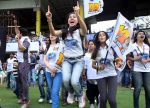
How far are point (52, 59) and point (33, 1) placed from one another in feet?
96.9

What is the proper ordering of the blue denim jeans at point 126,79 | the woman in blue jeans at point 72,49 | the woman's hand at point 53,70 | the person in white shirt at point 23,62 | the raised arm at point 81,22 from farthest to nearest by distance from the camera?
the blue denim jeans at point 126,79, the person in white shirt at point 23,62, the woman's hand at point 53,70, the woman in blue jeans at point 72,49, the raised arm at point 81,22

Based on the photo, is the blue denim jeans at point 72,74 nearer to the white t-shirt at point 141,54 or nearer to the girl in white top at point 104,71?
the girl in white top at point 104,71

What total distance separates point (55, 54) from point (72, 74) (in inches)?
39.1

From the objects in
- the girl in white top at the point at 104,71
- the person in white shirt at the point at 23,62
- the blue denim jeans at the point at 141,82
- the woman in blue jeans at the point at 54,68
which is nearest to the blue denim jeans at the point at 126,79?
the person in white shirt at the point at 23,62

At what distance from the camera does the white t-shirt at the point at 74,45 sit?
7157 millimetres

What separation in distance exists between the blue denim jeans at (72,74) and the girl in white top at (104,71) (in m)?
0.33

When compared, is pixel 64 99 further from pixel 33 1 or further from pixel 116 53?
pixel 33 1

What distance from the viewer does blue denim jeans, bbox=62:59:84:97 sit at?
22.9 ft

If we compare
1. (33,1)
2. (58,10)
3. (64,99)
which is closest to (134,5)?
(58,10)

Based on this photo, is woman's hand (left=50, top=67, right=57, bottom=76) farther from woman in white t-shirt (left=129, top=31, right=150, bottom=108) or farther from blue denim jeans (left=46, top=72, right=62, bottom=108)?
woman in white t-shirt (left=129, top=31, right=150, bottom=108)

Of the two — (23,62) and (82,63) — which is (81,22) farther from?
(23,62)

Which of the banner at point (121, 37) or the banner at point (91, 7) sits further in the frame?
the banner at point (91, 7)

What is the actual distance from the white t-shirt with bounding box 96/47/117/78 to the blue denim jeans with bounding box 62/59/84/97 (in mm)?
406

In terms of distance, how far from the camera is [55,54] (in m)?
7.88
